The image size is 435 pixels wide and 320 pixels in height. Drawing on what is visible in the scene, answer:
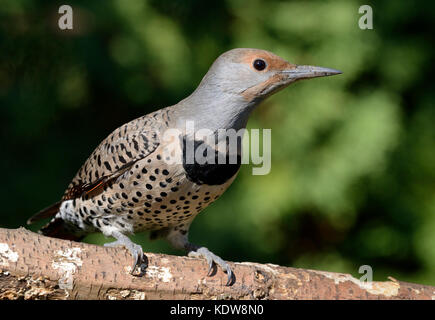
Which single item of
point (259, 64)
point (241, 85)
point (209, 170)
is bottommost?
point (209, 170)

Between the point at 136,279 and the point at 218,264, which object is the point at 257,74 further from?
the point at 136,279

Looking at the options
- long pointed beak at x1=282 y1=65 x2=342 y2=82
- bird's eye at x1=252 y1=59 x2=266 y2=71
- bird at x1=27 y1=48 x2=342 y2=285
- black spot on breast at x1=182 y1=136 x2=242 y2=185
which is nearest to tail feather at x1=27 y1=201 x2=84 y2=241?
bird at x1=27 y1=48 x2=342 y2=285

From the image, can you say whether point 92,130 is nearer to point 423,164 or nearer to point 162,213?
point 162,213

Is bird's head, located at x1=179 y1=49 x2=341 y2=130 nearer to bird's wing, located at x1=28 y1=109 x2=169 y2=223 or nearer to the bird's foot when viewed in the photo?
bird's wing, located at x1=28 y1=109 x2=169 y2=223

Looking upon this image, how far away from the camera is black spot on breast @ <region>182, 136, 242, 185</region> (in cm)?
324

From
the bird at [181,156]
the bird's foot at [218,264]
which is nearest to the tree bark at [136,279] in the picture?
the bird's foot at [218,264]

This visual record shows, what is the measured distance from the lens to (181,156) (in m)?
3.26

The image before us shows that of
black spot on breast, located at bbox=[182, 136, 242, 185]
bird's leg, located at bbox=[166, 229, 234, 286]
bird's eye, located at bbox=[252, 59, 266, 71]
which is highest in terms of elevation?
bird's eye, located at bbox=[252, 59, 266, 71]

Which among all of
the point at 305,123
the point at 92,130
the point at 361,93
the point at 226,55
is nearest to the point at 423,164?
the point at 361,93

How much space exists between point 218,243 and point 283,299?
1.60 metres

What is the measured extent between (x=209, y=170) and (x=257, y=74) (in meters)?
0.64

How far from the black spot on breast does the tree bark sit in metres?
0.46

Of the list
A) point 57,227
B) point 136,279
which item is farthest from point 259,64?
point 57,227

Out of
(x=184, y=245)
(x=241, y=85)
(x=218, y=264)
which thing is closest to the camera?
(x=218, y=264)
